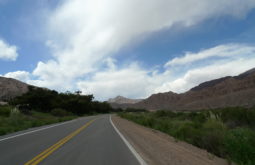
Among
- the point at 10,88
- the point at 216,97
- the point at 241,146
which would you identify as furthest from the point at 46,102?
the point at 241,146

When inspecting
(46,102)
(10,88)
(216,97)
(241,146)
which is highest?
(10,88)

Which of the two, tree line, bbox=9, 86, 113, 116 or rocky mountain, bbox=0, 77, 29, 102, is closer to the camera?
tree line, bbox=9, 86, 113, 116

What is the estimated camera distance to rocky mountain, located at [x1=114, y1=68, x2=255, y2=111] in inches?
3012

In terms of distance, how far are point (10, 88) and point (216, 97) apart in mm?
78026

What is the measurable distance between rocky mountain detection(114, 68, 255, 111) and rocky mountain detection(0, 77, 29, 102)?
64005 millimetres

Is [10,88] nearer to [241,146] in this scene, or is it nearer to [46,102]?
[46,102]

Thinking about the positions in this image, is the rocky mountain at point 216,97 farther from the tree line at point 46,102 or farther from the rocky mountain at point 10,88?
the rocky mountain at point 10,88

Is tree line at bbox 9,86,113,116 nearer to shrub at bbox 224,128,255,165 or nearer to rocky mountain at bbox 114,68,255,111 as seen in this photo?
rocky mountain at bbox 114,68,255,111

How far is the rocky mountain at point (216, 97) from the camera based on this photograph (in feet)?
251

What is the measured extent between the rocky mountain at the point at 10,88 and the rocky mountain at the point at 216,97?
2520 inches

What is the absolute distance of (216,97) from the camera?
92500mm

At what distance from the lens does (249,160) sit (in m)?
7.97

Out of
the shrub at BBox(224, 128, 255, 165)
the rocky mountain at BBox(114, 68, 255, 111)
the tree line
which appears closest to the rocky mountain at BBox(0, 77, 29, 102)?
the tree line

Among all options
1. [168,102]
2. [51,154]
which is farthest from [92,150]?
[168,102]
